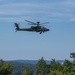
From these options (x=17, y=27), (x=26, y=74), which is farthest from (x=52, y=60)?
(x=17, y=27)

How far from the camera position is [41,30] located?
57.6 meters

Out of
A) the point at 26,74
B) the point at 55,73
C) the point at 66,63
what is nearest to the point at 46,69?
the point at 66,63

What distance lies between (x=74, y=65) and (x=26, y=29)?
46613mm

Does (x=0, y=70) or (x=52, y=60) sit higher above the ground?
(x=52, y=60)

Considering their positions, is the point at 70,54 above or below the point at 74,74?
above

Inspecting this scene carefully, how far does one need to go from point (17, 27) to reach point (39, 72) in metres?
138

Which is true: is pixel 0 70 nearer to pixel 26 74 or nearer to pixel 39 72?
pixel 26 74

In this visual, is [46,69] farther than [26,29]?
Yes

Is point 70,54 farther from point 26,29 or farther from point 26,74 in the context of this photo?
point 26,29

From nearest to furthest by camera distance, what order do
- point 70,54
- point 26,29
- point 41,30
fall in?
point 41,30
point 26,29
point 70,54

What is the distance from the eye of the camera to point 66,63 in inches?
5969

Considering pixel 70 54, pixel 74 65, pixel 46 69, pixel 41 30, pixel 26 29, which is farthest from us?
pixel 46 69

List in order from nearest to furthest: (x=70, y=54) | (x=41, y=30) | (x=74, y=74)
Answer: (x=41, y=30)
(x=74, y=74)
(x=70, y=54)

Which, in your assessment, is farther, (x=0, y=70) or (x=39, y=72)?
(x=39, y=72)
